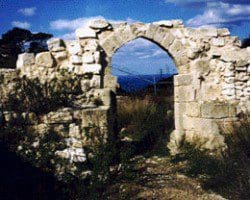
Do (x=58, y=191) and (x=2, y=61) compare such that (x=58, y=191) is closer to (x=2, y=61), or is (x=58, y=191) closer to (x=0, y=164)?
(x=0, y=164)

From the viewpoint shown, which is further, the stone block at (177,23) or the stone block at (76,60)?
the stone block at (177,23)

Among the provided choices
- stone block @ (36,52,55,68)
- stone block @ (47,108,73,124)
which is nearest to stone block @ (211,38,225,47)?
stone block @ (36,52,55,68)

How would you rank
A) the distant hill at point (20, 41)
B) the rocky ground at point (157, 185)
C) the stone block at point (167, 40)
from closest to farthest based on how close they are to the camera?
the rocky ground at point (157, 185)
the stone block at point (167, 40)
the distant hill at point (20, 41)

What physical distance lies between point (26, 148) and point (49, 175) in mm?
775

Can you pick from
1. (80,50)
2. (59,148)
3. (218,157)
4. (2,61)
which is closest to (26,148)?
(59,148)

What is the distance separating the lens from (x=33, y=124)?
7.10 meters

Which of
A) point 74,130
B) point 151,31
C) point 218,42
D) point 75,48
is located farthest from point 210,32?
point 74,130

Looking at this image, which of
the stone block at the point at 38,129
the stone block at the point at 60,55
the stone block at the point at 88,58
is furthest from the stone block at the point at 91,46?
the stone block at the point at 38,129

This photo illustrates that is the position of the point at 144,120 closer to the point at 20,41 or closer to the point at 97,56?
the point at 97,56

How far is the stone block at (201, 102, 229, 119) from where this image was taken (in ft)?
26.3

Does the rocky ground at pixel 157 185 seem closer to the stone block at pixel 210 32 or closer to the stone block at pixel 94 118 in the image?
the stone block at pixel 94 118

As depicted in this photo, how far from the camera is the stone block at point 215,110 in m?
8.01

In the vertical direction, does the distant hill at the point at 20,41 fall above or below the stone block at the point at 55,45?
above

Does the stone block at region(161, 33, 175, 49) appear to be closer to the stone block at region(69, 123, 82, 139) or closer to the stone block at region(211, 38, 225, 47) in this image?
the stone block at region(211, 38, 225, 47)
